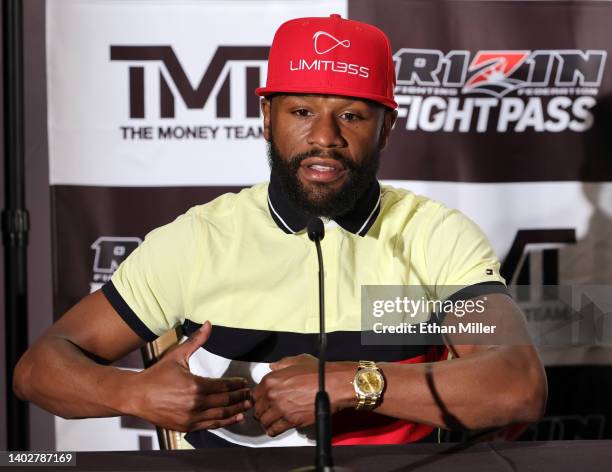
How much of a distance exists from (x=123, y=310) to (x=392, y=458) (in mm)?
793

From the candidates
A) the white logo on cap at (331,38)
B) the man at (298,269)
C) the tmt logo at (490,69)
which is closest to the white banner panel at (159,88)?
the tmt logo at (490,69)

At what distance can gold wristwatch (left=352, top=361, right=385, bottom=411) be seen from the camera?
4.81 feet

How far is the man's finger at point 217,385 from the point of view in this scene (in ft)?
4.81

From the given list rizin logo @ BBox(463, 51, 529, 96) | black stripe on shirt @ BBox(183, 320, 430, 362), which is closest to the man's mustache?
black stripe on shirt @ BBox(183, 320, 430, 362)

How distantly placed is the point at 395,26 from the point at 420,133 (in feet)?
1.10

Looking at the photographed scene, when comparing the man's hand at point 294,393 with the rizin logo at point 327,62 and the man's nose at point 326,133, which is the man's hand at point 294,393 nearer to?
the man's nose at point 326,133

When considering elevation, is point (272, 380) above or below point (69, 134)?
below

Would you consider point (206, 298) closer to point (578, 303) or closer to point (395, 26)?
point (395, 26)

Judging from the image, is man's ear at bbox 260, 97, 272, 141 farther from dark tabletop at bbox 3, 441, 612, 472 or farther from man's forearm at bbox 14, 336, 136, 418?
dark tabletop at bbox 3, 441, 612, 472

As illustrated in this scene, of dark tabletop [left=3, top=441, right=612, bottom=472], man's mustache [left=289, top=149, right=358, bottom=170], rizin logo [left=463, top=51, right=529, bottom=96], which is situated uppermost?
rizin logo [left=463, top=51, right=529, bottom=96]

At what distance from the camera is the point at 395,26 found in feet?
8.14

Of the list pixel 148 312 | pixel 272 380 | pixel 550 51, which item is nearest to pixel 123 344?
pixel 148 312

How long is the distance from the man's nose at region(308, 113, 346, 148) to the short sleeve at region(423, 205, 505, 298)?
12.0 inches

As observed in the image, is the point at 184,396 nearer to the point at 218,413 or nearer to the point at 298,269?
the point at 218,413
